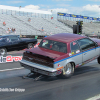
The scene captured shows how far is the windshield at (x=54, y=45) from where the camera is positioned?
703 centimetres

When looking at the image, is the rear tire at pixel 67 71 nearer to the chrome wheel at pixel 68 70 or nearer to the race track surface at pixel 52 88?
the chrome wheel at pixel 68 70

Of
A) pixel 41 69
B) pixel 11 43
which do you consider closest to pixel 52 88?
→ pixel 41 69

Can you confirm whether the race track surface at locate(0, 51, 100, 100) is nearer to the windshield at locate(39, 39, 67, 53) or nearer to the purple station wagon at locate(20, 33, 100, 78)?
the purple station wagon at locate(20, 33, 100, 78)

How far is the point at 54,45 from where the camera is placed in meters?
7.32

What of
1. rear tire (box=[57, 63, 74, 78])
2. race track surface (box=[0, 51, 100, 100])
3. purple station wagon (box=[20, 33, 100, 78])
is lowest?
race track surface (box=[0, 51, 100, 100])

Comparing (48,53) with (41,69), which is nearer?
(41,69)

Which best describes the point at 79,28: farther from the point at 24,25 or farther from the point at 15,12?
the point at 15,12

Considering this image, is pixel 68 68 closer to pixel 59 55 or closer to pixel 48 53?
pixel 59 55

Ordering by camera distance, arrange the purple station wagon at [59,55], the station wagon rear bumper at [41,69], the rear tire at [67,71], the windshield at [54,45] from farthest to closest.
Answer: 1. the windshield at [54,45]
2. the rear tire at [67,71]
3. the purple station wagon at [59,55]
4. the station wagon rear bumper at [41,69]

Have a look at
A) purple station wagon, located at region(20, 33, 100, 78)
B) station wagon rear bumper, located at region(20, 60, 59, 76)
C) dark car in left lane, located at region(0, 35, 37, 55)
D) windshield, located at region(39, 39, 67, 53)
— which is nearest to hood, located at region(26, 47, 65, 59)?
purple station wagon, located at region(20, 33, 100, 78)

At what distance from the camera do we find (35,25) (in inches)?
1806

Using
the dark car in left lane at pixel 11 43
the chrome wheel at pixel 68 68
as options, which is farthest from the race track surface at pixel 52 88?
the dark car in left lane at pixel 11 43

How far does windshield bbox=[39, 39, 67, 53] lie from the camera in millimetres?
7030

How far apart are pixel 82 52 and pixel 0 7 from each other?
42.8 metres
